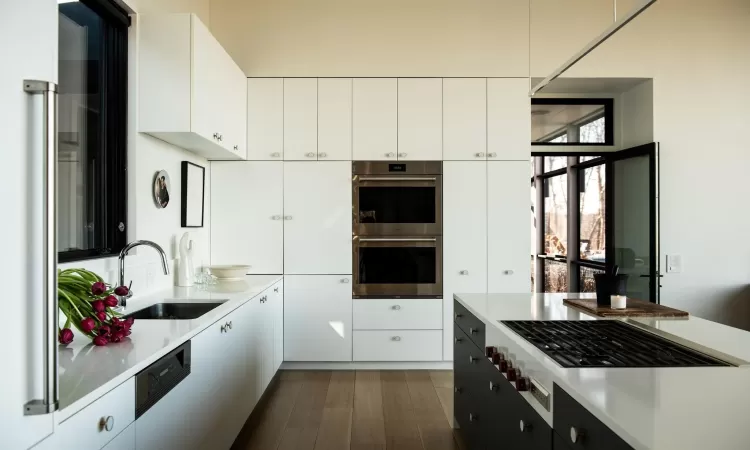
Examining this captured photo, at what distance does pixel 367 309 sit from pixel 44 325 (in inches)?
129

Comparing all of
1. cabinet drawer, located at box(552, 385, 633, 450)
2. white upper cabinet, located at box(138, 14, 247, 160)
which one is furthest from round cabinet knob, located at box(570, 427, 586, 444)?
white upper cabinet, located at box(138, 14, 247, 160)

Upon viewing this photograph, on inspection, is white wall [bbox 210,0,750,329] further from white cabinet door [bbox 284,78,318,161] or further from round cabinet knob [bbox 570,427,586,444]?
round cabinet knob [bbox 570,427,586,444]

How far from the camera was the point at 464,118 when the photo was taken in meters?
4.15

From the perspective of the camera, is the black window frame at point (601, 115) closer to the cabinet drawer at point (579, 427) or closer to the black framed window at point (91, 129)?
the black framed window at point (91, 129)

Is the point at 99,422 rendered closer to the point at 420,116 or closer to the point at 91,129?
the point at 91,129

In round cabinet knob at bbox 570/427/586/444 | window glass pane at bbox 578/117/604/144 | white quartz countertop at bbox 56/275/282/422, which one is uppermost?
window glass pane at bbox 578/117/604/144

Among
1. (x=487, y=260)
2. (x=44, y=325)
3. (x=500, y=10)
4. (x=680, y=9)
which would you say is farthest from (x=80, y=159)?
(x=680, y=9)

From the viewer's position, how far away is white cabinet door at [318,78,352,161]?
414 cm

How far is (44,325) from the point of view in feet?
3.17

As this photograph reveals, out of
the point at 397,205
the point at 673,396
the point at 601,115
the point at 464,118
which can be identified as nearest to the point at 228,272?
the point at 397,205

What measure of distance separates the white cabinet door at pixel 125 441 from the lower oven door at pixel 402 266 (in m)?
2.77

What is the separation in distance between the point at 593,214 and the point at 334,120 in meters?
3.05

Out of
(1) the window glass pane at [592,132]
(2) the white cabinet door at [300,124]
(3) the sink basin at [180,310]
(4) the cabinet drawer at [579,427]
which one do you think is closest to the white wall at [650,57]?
(2) the white cabinet door at [300,124]

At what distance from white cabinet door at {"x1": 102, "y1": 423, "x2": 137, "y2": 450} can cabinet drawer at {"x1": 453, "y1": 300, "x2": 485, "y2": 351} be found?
1462mm
